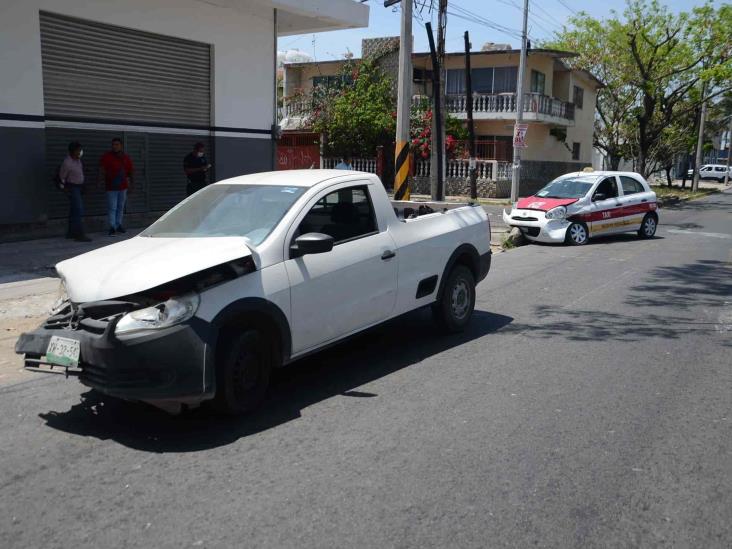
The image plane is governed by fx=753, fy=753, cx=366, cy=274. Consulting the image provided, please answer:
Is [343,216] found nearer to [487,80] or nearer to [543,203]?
[543,203]

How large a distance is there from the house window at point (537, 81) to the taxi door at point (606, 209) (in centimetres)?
2135

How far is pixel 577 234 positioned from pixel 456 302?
9359 millimetres

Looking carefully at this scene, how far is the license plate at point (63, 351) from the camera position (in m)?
4.95

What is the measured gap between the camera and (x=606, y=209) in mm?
16875

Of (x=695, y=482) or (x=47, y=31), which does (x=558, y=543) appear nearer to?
A: (x=695, y=482)

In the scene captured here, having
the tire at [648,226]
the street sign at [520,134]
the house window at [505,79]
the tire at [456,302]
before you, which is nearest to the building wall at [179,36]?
the tire at [456,302]

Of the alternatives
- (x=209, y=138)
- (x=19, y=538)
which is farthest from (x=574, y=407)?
(x=209, y=138)

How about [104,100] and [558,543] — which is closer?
[558,543]

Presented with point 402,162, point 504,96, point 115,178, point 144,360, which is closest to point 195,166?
point 115,178

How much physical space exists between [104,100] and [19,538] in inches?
469

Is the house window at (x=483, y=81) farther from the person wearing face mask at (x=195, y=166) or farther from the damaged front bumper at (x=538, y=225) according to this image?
the person wearing face mask at (x=195, y=166)

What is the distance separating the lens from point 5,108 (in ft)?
40.2

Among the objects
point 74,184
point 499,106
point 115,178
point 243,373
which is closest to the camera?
point 243,373

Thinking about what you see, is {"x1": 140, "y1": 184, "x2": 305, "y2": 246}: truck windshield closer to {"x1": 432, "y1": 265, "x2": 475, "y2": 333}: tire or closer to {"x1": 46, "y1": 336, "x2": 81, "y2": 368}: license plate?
{"x1": 46, "y1": 336, "x2": 81, "y2": 368}: license plate
